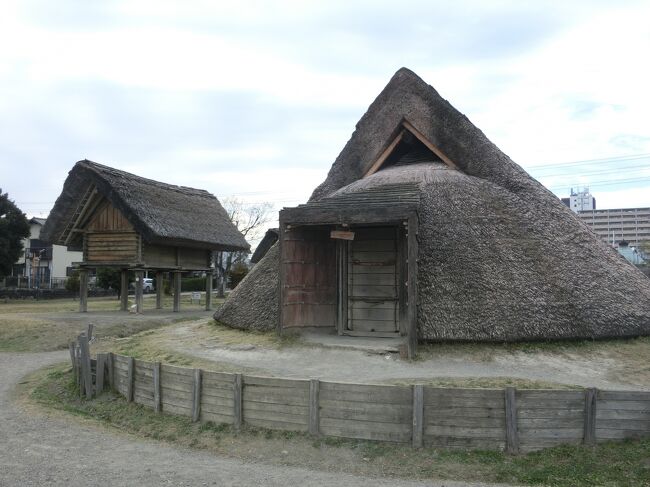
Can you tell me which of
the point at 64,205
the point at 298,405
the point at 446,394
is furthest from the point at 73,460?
the point at 64,205

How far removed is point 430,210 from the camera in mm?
13961

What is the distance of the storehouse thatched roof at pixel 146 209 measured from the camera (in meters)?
21.8

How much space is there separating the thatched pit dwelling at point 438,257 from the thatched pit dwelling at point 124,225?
25.8ft

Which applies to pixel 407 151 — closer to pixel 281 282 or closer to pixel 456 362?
pixel 281 282

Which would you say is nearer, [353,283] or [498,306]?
[498,306]

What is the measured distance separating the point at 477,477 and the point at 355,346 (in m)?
5.23

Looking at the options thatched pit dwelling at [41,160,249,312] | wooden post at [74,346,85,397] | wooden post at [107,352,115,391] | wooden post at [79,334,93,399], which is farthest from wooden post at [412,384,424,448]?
thatched pit dwelling at [41,160,249,312]

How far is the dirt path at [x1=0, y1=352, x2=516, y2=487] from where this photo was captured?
713 centimetres

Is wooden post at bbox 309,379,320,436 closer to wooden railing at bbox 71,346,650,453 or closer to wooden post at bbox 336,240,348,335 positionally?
wooden railing at bbox 71,346,650,453

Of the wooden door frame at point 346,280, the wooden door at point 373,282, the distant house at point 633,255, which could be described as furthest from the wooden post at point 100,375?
the distant house at point 633,255

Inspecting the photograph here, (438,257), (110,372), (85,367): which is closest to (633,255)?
(438,257)

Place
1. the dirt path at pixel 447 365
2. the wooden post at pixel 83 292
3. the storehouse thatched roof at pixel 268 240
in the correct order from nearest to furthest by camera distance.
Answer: the dirt path at pixel 447 365 < the wooden post at pixel 83 292 < the storehouse thatched roof at pixel 268 240

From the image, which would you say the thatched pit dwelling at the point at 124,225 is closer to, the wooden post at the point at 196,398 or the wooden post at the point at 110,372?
the wooden post at the point at 110,372

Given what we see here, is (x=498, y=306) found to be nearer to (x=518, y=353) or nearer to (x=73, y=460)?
(x=518, y=353)
